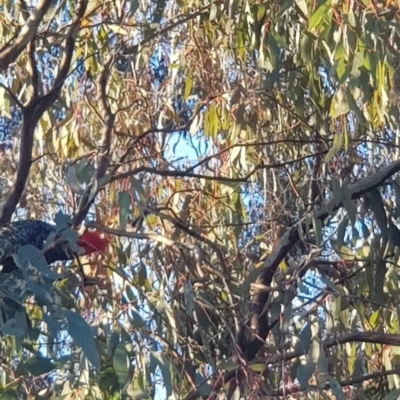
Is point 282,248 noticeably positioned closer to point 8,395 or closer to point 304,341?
point 304,341

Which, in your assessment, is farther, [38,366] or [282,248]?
[282,248]

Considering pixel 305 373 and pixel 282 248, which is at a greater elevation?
pixel 282 248

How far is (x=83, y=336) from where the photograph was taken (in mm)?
1935

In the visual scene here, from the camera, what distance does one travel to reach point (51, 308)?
206 cm

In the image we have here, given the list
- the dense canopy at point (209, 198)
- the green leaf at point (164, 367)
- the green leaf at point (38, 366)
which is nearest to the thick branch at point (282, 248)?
the dense canopy at point (209, 198)

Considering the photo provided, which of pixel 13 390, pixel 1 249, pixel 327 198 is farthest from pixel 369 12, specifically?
pixel 13 390

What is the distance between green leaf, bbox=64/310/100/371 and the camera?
1.91 metres

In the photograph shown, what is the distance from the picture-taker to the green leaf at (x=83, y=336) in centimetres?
191

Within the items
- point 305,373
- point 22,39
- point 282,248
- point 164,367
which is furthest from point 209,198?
point 164,367

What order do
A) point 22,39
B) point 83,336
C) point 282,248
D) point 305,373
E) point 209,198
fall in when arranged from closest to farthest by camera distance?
point 83,336 → point 305,373 → point 22,39 → point 282,248 → point 209,198

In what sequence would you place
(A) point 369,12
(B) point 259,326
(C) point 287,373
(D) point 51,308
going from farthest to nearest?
(B) point 259,326, (C) point 287,373, (A) point 369,12, (D) point 51,308

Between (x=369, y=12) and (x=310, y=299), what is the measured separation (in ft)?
2.52

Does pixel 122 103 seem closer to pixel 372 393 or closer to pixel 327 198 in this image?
pixel 327 198

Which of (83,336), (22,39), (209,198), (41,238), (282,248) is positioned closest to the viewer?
(83,336)
